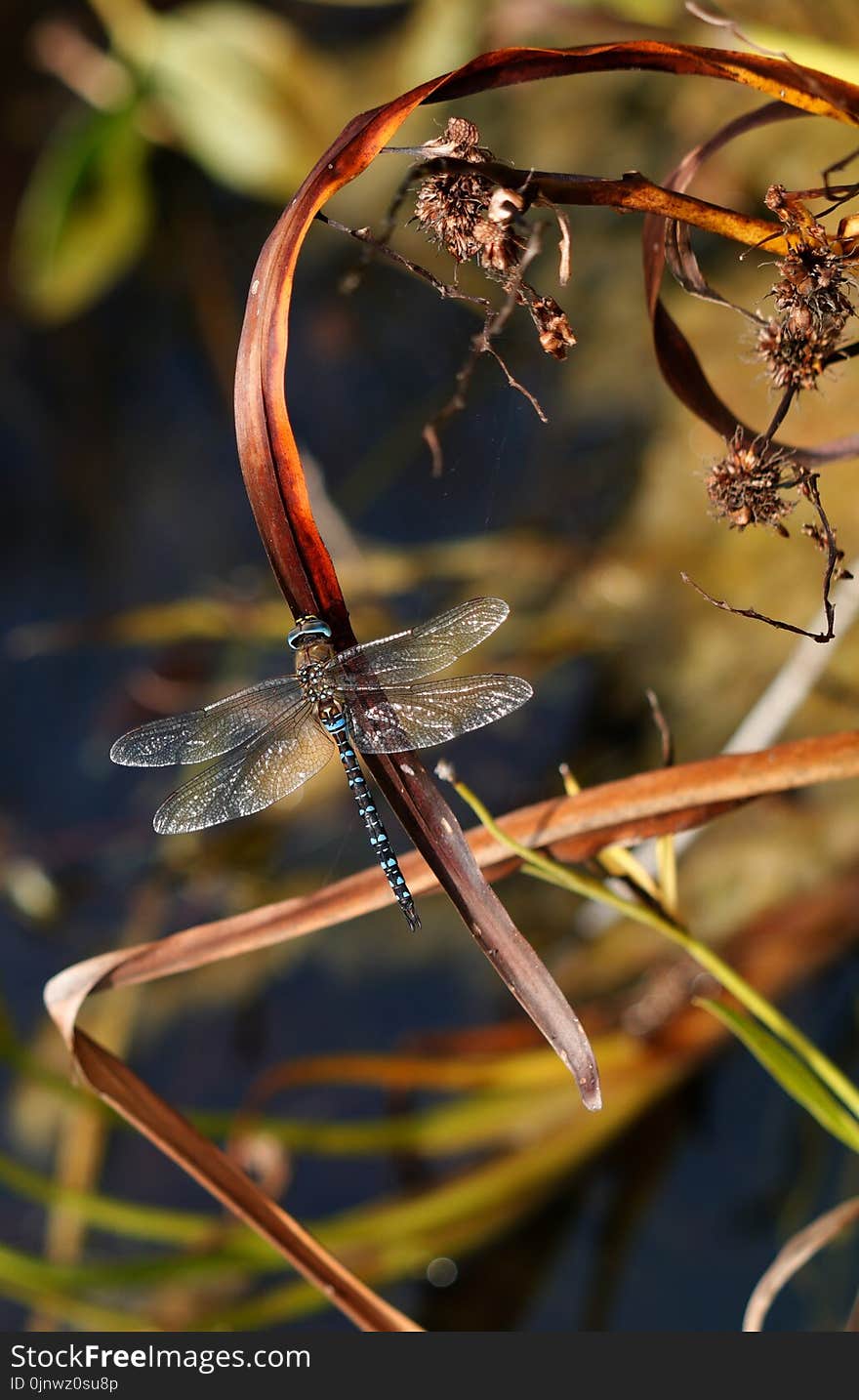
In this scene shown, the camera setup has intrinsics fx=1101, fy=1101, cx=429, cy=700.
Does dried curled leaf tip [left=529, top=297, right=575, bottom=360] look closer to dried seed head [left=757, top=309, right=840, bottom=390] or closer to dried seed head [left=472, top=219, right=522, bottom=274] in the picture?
dried seed head [left=472, top=219, right=522, bottom=274]

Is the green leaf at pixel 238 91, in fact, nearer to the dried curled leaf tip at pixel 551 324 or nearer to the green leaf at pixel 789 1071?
the dried curled leaf tip at pixel 551 324

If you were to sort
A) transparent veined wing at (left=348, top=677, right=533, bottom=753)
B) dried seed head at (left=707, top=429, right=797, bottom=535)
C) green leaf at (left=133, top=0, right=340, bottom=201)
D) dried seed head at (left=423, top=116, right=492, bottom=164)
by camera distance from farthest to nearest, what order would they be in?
green leaf at (left=133, top=0, right=340, bottom=201)
transparent veined wing at (left=348, top=677, right=533, bottom=753)
dried seed head at (left=707, top=429, right=797, bottom=535)
dried seed head at (left=423, top=116, right=492, bottom=164)

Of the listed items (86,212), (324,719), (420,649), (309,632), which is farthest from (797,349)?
(86,212)

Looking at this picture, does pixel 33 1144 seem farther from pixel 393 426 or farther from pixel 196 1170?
pixel 393 426

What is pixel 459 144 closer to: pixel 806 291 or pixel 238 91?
pixel 806 291

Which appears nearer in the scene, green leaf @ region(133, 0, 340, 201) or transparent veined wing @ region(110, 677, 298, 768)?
transparent veined wing @ region(110, 677, 298, 768)

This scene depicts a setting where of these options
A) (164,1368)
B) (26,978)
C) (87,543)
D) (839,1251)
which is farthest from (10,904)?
(839,1251)

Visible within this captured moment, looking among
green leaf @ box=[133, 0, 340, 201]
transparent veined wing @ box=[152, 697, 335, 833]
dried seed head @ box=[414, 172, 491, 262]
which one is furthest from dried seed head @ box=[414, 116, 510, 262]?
green leaf @ box=[133, 0, 340, 201]
